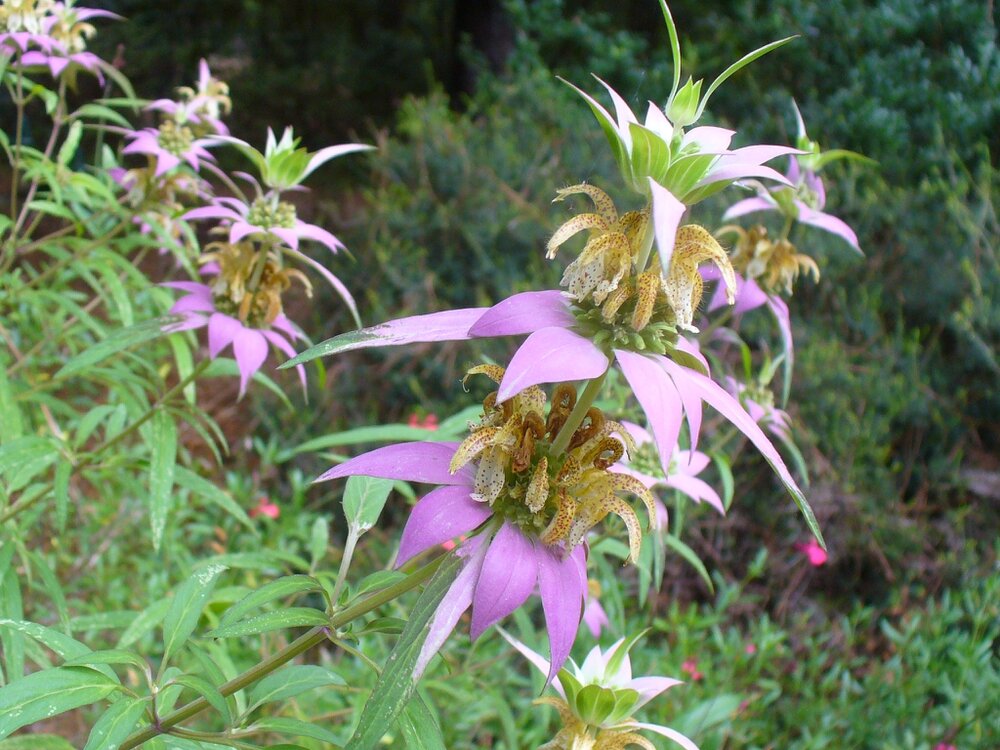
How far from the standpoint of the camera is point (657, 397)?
63 cm

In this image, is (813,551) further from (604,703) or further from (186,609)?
(186,609)

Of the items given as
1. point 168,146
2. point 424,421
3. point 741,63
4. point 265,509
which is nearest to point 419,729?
point 741,63

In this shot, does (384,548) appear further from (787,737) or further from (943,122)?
(943,122)

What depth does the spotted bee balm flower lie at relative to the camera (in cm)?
70

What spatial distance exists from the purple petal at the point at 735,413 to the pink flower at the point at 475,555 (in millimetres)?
200

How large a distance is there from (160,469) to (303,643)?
72 cm

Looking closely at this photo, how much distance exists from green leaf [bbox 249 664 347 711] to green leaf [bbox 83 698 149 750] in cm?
17

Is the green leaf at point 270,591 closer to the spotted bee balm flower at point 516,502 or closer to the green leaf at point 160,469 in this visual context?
the spotted bee balm flower at point 516,502

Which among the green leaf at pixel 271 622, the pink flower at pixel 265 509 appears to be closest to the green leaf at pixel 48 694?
the green leaf at pixel 271 622

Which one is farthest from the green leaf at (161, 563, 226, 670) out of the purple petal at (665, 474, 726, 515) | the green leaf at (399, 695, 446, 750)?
the purple petal at (665, 474, 726, 515)

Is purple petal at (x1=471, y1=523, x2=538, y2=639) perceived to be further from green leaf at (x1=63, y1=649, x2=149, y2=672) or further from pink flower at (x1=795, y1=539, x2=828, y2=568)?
pink flower at (x1=795, y1=539, x2=828, y2=568)

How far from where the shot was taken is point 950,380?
355cm

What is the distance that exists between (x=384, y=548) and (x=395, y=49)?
4.75 metres

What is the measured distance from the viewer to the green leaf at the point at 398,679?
2.14 feet
